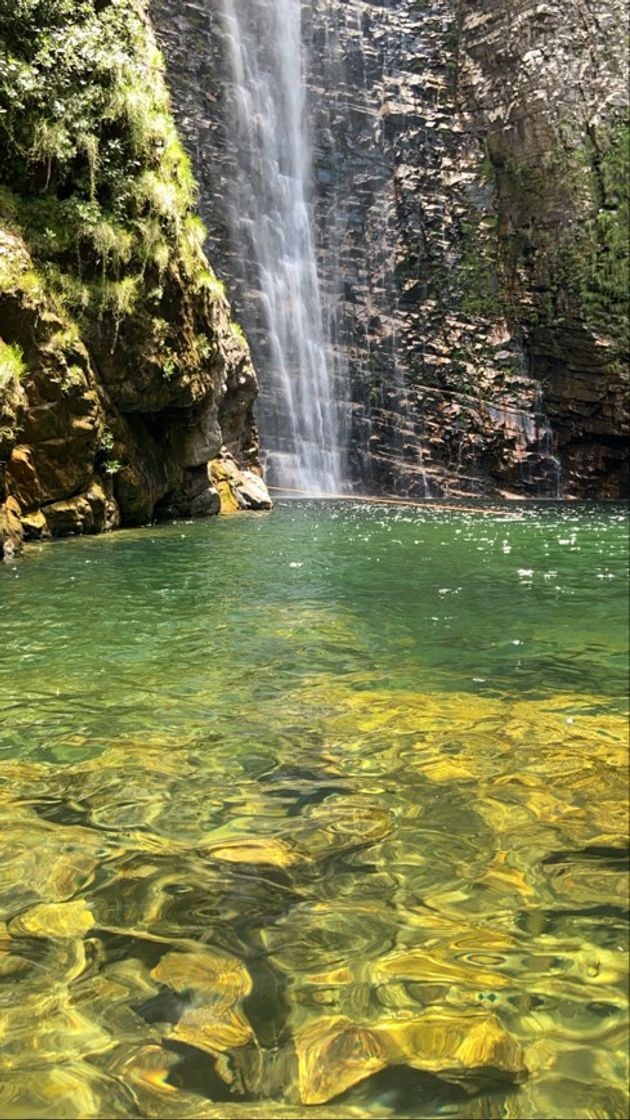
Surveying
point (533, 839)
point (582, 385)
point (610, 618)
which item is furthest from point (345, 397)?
point (533, 839)

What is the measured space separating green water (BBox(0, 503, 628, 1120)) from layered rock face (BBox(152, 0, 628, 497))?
23.6m

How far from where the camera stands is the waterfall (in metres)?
27.4

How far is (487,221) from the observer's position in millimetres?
30453

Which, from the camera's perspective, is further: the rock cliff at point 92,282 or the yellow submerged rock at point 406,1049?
the rock cliff at point 92,282

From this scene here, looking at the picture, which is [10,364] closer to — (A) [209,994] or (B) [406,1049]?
(A) [209,994]

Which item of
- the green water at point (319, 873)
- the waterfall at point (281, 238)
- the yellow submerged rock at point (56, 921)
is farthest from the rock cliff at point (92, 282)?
the waterfall at point (281, 238)

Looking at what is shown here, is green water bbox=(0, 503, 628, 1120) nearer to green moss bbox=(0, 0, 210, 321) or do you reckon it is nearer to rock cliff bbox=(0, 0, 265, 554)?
rock cliff bbox=(0, 0, 265, 554)

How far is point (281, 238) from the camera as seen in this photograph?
29.1 meters

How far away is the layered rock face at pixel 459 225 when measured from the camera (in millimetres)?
28297

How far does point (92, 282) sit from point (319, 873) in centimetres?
1325

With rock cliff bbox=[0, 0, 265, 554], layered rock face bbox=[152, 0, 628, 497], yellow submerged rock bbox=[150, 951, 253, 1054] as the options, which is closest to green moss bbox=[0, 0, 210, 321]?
rock cliff bbox=[0, 0, 265, 554]

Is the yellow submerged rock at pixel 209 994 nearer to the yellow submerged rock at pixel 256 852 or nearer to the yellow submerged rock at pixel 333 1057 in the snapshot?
the yellow submerged rock at pixel 333 1057

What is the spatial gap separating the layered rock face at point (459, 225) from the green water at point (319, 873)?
23.6 metres

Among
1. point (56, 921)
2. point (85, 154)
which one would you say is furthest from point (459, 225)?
point (56, 921)
